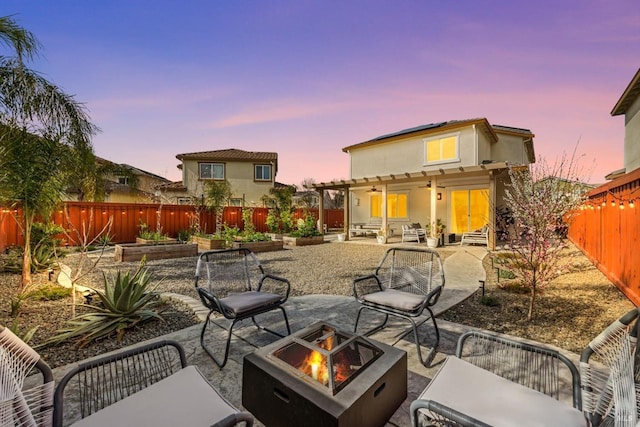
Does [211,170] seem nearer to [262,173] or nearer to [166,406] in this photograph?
[262,173]

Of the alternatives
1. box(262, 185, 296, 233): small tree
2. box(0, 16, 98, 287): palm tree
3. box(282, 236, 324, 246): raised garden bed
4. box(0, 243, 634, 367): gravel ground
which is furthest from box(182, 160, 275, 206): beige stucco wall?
box(0, 16, 98, 287): palm tree

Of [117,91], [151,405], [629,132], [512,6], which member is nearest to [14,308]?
[151,405]

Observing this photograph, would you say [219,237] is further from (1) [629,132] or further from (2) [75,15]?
(1) [629,132]

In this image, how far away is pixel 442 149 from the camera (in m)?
13.6

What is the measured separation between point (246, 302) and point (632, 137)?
46.0ft

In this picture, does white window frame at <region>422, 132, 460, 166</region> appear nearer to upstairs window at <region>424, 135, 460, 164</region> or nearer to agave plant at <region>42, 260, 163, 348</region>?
upstairs window at <region>424, 135, 460, 164</region>

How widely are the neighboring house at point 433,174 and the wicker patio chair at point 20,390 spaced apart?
36.2 ft

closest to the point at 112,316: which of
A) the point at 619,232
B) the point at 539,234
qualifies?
the point at 539,234

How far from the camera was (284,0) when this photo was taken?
6.87m

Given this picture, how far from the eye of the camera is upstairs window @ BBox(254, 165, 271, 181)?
21250 mm

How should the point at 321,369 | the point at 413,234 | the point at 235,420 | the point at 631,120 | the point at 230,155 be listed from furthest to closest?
1. the point at 230,155
2. the point at 413,234
3. the point at 631,120
4. the point at 321,369
5. the point at 235,420

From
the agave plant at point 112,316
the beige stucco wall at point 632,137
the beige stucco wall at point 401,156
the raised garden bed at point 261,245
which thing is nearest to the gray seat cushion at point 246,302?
the agave plant at point 112,316

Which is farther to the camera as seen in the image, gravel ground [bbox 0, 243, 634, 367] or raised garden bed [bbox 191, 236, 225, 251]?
raised garden bed [bbox 191, 236, 225, 251]

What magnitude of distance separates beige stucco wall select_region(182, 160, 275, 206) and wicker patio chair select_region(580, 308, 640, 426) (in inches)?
781
